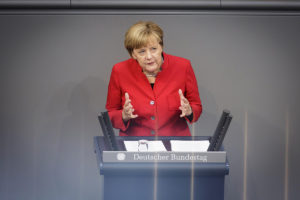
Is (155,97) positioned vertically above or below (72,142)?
above

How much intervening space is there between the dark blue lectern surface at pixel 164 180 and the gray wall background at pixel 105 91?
2.24 metres

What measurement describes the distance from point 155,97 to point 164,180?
3.92 ft

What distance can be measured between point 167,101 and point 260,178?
5.37 feet

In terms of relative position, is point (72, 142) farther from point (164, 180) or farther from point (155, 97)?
point (164, 180)

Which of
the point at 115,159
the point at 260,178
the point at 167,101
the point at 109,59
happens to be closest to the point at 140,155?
the point at 115,159

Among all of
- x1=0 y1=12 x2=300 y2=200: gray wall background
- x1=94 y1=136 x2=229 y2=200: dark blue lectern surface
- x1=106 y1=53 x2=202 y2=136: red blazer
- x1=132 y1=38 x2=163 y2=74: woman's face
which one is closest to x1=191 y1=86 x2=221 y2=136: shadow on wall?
x1=0 y1=12 x2=300 y2=200: gray wall background

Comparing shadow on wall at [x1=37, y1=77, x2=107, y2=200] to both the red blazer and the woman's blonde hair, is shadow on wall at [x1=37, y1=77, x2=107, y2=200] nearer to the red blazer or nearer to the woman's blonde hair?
the red blazer

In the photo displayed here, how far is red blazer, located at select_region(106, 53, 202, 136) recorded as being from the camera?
130 inches

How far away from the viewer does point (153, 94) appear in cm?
334

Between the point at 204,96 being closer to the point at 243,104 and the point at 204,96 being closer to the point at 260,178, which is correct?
the point at 243,104

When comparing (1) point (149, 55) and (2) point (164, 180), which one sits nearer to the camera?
(2) point (164, 180)

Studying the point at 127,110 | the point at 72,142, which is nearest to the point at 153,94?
the point at 127,110

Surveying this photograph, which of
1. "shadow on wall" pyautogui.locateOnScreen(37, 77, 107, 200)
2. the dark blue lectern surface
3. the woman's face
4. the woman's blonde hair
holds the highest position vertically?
the woman's blonde hair

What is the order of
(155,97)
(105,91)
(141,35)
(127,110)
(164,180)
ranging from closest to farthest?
(164,180) < (127,110) < (141,35) < (155,97) < (105,91)
